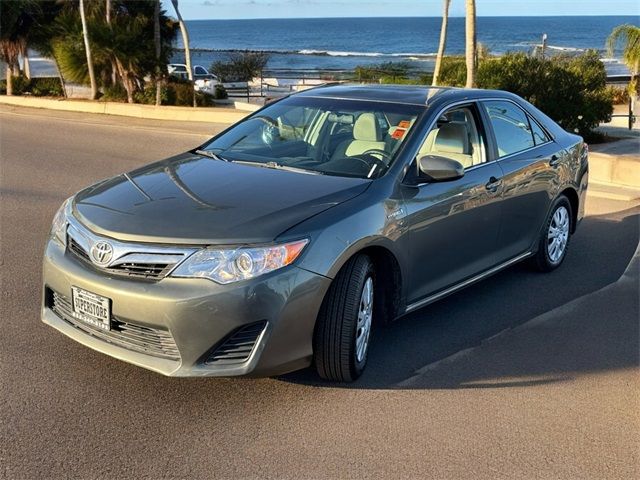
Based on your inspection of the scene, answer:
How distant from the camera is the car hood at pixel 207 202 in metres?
3.75

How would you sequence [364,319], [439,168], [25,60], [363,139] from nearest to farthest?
[364,319] → [439,168] → [363,139] → [25,60]

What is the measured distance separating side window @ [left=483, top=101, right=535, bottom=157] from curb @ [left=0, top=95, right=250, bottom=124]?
11153mm

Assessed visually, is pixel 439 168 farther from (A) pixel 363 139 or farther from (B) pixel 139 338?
(B) pixel 139 338

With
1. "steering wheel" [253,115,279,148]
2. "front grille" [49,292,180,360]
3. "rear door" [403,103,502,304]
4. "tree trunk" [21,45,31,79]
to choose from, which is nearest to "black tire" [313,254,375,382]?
"rear door" [403,103,502,304]

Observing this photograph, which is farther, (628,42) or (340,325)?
(628,42)

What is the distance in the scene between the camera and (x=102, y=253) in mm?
3795

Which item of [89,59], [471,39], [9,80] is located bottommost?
[9,80]

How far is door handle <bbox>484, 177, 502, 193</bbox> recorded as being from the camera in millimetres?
5266

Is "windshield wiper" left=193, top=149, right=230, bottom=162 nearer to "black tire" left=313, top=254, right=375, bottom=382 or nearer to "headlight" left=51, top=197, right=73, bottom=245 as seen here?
"headlight" left=51, top=197, right=73, bottom=245

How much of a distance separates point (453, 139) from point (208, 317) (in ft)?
8.22

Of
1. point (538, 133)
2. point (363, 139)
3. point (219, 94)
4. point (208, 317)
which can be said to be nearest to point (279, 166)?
point (363, 139)

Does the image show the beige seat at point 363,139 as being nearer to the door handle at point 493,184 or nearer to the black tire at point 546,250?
the door handle at point 493,184

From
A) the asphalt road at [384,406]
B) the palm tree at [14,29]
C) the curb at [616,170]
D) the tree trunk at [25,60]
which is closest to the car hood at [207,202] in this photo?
the asphalt road at [384,406]

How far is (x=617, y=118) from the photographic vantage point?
75.5 ft
